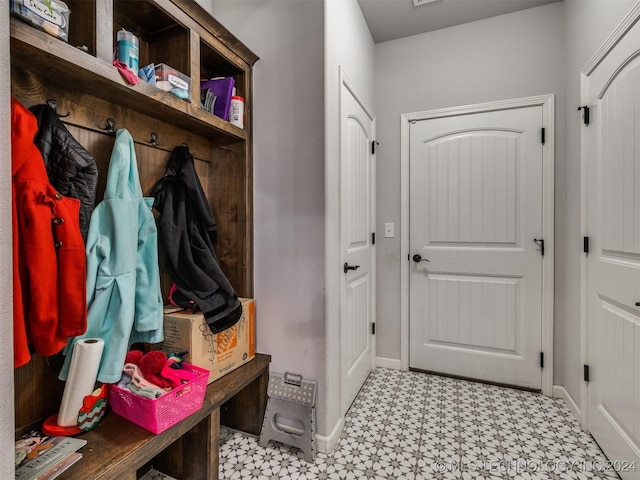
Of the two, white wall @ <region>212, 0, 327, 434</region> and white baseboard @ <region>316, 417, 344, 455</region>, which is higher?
white wall @ <region>212, 0, 327, 434</region>

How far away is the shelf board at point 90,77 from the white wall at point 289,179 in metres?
0.34

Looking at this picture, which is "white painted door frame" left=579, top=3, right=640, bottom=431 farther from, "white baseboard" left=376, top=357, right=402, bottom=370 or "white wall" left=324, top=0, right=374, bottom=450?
"white wall" left=324, top=0, right=374, bottom=450

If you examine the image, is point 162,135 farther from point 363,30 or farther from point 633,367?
point 633,367

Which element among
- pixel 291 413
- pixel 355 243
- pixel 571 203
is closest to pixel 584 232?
pixel 571 203

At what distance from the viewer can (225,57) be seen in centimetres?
159

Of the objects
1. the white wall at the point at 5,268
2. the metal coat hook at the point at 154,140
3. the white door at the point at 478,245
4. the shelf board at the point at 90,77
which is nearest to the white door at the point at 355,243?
the white door at the point at 478,245

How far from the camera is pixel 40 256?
3.08ft

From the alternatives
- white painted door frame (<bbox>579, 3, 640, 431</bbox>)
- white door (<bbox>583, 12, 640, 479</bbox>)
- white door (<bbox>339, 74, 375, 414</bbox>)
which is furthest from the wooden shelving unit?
white painted door frame (<bbox>579, 3, 640, 431</bbox>)

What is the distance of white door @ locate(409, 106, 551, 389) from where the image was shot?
225 cm

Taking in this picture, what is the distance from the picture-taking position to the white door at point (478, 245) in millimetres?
2248

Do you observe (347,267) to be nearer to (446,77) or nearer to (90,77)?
(90,77)

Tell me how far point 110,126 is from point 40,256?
603mm

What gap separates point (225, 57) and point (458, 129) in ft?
5.49

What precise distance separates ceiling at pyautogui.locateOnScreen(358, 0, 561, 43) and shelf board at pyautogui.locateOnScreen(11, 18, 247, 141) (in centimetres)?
152
